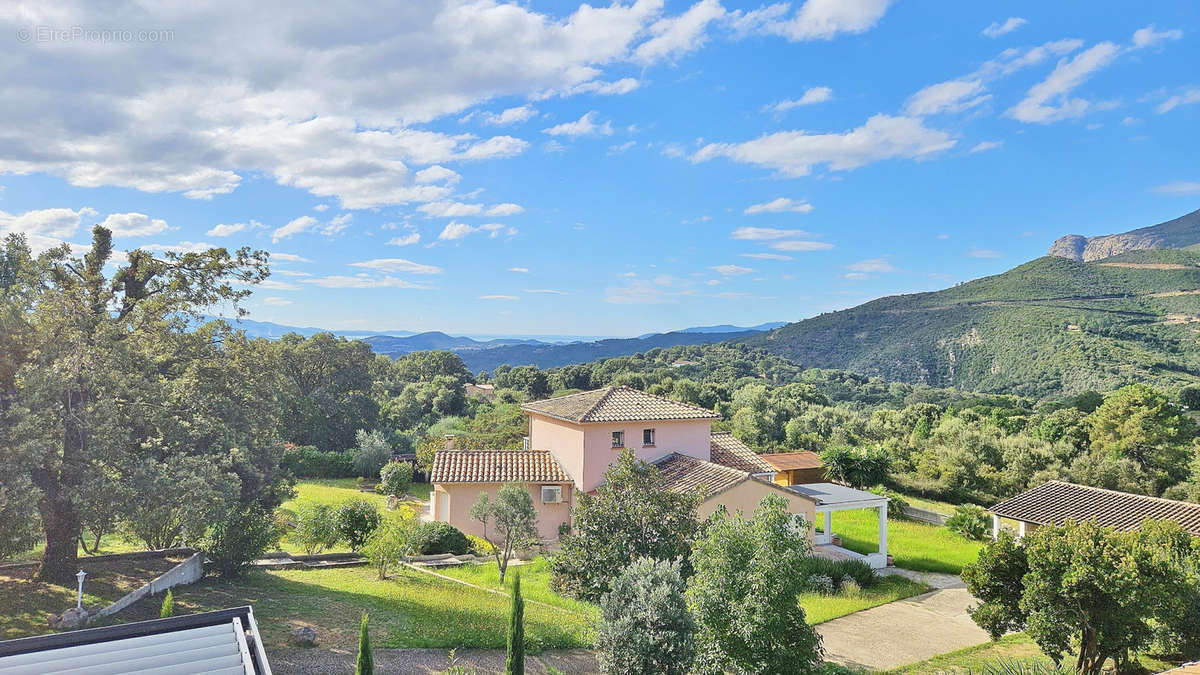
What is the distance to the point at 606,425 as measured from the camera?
2259cm

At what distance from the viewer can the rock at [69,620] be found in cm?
1078

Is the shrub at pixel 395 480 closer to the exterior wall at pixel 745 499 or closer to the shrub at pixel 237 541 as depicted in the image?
the shrub at pixel 237 541

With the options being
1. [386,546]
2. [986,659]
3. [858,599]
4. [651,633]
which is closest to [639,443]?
[858,599]

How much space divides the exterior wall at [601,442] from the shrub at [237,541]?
10.2 m

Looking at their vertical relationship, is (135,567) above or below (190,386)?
below

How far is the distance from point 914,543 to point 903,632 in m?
10.7

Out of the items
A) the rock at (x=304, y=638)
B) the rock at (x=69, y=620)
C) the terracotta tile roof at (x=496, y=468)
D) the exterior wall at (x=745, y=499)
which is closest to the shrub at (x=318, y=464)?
the terracotta tile roof at (x=496, y=468)

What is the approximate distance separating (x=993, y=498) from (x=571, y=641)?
2942cm

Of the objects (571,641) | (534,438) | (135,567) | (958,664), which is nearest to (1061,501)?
(958,664)

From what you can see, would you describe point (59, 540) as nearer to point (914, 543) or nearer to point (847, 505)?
point (847, 505)

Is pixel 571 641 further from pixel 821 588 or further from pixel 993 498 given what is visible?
pixel 993 498

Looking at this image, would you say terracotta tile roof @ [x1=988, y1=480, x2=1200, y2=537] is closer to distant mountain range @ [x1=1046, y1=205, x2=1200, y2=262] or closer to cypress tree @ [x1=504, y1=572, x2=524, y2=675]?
cypress tree @ [x1=504, y1=572, x2=524, y2=675]

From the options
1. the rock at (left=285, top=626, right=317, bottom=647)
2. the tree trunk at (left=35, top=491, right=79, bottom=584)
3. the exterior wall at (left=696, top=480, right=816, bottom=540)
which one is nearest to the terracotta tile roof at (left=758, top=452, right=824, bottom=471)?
the exterior wall at (left=696, top=480, right=816, bottom=540)

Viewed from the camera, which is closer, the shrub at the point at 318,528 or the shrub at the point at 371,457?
the shrub at the point at 318,528
